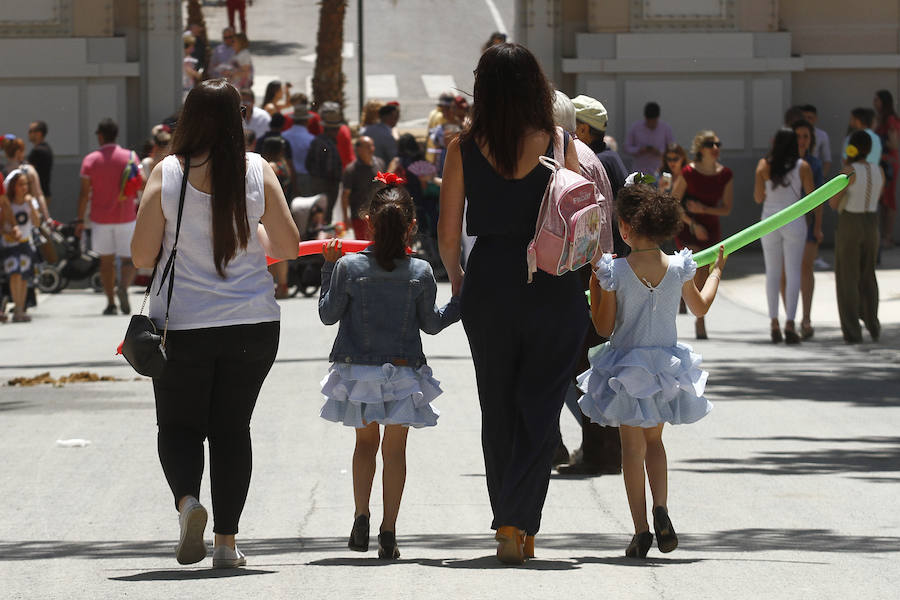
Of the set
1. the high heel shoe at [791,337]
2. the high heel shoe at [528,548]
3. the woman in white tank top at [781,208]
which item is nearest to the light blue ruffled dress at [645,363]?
the high heel shoe at [528,548]

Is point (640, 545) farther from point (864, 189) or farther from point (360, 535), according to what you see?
point (864, 189)

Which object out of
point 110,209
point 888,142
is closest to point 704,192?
point 110,209

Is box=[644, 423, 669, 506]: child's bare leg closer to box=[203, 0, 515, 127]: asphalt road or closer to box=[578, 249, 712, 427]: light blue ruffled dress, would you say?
box=[578, 249, 712, 427]: light blue ruffled dress

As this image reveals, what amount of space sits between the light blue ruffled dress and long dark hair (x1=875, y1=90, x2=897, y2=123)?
16694 mm

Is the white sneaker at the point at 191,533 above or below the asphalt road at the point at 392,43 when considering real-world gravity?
below

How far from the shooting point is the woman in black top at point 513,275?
6.38 meters

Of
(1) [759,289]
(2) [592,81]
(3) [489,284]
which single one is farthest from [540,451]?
(2) [592,81]

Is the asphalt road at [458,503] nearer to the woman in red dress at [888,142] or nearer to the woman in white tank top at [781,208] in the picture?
the woman in white tank top at [781,208]

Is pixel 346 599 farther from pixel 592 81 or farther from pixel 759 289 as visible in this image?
pixel 592 81

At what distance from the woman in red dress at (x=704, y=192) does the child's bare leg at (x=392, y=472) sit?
8.56m

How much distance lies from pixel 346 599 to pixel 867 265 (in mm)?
9775

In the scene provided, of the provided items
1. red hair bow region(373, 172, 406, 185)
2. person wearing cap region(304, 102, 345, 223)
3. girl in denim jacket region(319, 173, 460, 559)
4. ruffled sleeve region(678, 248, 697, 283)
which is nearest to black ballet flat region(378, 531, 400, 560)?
girl in denim jacket region(319, 173, 460, 559)

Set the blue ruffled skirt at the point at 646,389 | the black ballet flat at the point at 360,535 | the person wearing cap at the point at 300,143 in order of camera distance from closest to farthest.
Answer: the blue ruffled skirt at the point at 646,389, the black ballet flat at the point at 360,535, the person wearing cap at the point at 300,143

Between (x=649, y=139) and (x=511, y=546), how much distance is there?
1679 cm
